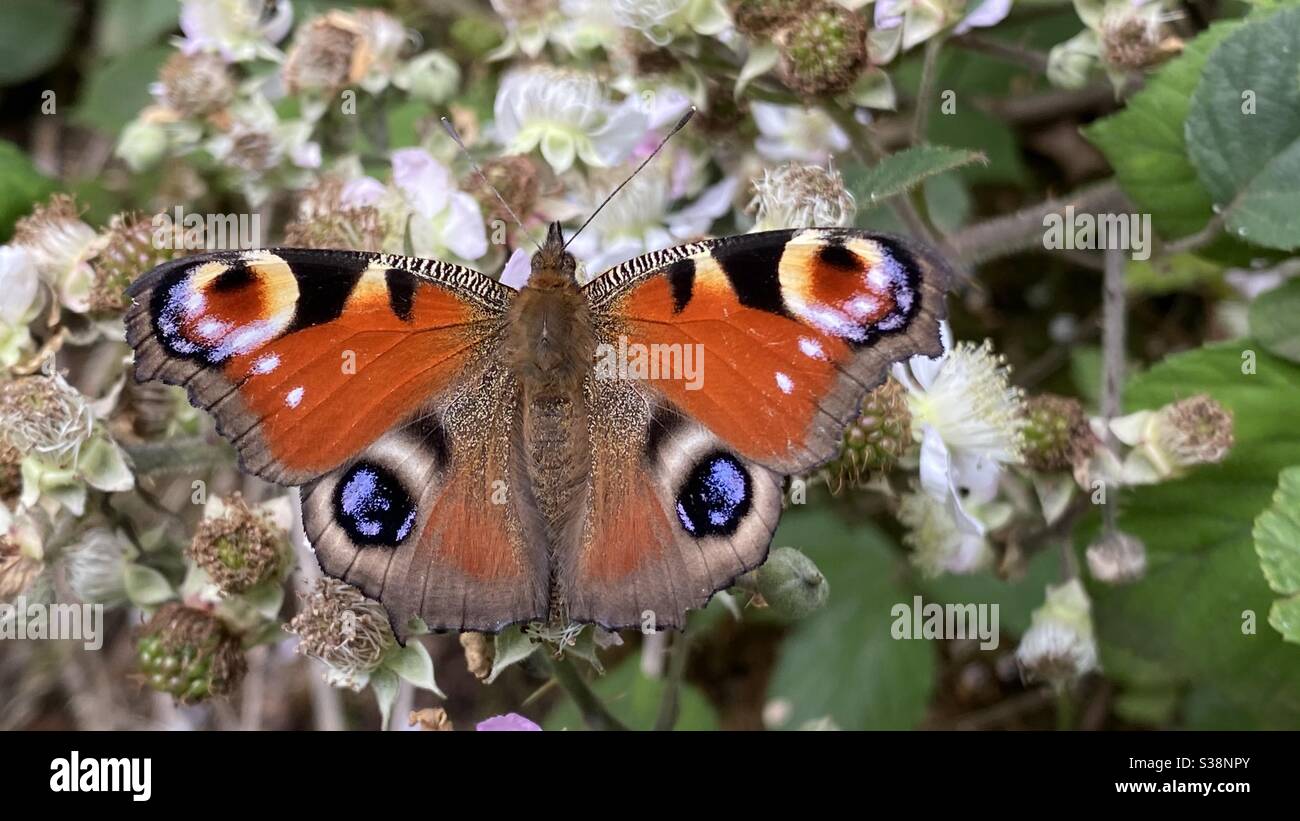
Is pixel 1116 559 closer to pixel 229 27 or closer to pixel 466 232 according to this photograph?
pixel 466 232

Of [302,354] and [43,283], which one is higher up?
[43,283]

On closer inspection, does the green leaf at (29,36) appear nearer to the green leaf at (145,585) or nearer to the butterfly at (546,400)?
the green leaf at (145,585)

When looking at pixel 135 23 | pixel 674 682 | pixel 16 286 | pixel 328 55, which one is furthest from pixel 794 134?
pixel 135 23

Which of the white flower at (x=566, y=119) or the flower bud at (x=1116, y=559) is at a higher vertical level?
the white flower at (x=566, y=119)

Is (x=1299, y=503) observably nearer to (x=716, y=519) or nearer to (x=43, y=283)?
(x=716, y=519)

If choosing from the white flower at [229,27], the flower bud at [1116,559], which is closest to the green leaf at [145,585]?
the white flower at [229,27]

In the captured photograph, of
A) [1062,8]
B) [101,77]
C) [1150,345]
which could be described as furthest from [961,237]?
[101,77]

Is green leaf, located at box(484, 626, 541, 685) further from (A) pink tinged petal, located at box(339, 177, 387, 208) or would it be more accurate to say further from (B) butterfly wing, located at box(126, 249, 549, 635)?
(A) pink tinged petal, located at box(339, 177, 387, 208)
